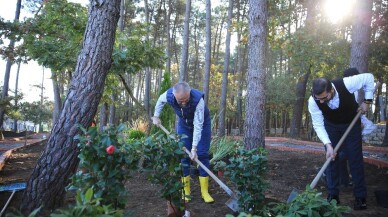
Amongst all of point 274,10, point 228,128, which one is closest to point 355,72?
point 274,10

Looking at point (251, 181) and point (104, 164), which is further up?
point (104, 164)

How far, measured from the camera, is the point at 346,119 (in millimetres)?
3656

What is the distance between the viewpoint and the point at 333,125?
3746 millimetres

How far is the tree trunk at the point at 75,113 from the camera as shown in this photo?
2992mm

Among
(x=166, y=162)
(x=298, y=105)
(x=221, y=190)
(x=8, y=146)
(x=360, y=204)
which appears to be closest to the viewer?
(x=166, y=162)

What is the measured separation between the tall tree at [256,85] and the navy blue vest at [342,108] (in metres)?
1.57

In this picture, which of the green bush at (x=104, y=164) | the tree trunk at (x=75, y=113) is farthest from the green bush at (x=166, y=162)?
the tree trunk at (x=75, y=113)

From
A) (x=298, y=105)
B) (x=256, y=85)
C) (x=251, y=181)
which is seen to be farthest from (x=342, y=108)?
(x=298, y=105)

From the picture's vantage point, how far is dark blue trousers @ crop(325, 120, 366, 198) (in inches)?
139

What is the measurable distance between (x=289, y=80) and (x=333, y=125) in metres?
18.8

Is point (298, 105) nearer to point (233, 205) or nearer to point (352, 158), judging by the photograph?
point (352, 158)

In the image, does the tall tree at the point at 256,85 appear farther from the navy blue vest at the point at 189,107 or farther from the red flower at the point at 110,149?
the red flower at the point at 110,149

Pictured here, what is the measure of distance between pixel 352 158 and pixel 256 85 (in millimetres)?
2003

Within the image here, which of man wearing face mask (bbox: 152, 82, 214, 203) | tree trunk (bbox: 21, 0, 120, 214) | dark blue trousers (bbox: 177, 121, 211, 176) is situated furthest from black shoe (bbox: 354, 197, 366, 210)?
tree trunk (bbox: 21, 0, 120, 214)
